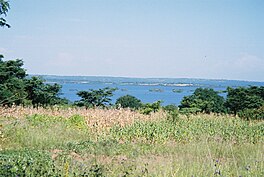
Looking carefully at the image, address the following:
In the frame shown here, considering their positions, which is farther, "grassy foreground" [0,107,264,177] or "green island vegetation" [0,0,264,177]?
"grassy foreground" [0,107,264,177]

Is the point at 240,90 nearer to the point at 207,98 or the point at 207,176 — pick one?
the point at 207,98

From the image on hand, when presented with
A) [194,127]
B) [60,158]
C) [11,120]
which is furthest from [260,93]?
[60,158]

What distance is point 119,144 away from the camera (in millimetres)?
9586

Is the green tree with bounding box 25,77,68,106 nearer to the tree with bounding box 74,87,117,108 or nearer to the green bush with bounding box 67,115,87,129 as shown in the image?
the tree with bounding box 74,87,117,108

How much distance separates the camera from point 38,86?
2070cm

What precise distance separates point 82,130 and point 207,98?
12.9m

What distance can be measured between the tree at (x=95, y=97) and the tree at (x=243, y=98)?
315 inches

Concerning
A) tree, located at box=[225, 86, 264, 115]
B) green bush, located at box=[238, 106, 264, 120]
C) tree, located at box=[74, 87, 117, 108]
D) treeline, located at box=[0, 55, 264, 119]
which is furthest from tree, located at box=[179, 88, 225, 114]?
tree, located at box=[74, 87, 117, 108]

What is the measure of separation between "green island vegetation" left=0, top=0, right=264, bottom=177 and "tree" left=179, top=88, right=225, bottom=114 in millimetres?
2900

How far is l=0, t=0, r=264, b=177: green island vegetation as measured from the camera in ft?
19.4

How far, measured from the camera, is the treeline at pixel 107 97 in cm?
1875

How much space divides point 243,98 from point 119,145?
15.5 metres

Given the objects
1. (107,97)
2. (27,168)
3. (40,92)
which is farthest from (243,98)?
(27,168)

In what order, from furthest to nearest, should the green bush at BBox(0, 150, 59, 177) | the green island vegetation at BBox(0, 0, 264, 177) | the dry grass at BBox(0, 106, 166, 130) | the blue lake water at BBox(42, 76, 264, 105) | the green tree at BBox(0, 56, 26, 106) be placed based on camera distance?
the blue lake water at BBox(42, 76, 264, 105) → the green tree at BBox(0, 56, 26, 106) → the dry grass at BBox(0, 106, 166, 130) → the green island vegetation at BBox(0, 0, 264, 177) → the green bush at BBox(0, 150, 59, 177)
